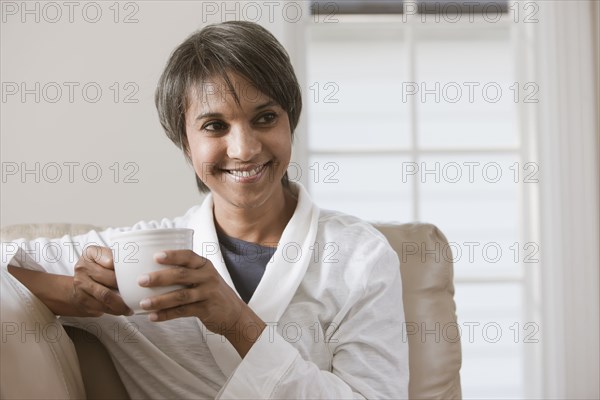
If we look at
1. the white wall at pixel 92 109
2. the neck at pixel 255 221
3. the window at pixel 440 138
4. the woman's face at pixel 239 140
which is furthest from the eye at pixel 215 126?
the window at pixel 440 138

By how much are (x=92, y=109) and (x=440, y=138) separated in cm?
122

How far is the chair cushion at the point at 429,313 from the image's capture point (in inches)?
64.1

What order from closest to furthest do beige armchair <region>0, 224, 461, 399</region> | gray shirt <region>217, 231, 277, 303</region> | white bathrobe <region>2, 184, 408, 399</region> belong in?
beige armchair <region>0, 224, 461, 399</region> → white bathrobe <region>2, 184, 408, 399</region> → gray shirt <region>217, 231, 277, 303</region>

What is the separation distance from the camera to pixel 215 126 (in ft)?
5.07

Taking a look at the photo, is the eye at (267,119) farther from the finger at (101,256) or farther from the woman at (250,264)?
the finger at (101,256)

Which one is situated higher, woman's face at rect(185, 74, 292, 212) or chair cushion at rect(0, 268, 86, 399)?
woman's face at rect(185, 74, 292, 212)

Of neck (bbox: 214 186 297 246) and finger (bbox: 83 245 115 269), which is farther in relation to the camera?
neck (bbox: 214 186 297 246)

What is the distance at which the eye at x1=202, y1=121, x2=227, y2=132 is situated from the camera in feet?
5.04

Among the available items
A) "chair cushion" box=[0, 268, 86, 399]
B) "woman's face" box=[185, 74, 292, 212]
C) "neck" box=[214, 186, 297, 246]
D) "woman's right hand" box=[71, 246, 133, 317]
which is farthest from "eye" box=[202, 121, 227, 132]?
"chair cushion" box=[0, 268, 86, 399]

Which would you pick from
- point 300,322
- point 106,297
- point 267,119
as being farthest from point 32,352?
point 267,119

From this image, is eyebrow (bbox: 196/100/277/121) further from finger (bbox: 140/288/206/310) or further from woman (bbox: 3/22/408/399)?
finger (bbox: 140/288/206/310)

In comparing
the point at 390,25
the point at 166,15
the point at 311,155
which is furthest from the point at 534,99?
the point at 166,15

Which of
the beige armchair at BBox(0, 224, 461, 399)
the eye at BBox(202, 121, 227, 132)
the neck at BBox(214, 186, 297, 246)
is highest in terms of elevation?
the eye at BBox(202, 121, 227, 132)

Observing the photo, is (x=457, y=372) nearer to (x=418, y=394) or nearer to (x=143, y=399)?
(x=418, y=394)
